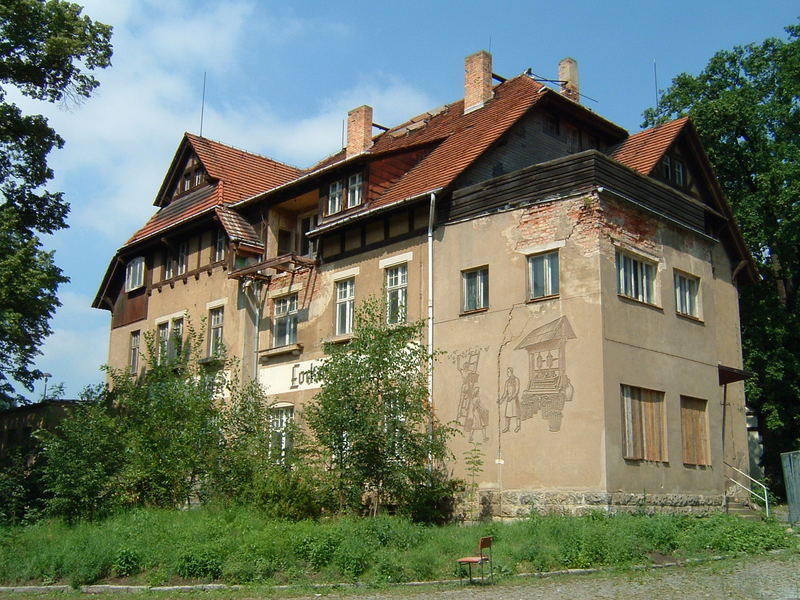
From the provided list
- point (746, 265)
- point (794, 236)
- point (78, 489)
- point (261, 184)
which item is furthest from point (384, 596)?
point (794, 236)

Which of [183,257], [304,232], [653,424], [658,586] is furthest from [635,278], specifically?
[183,257]

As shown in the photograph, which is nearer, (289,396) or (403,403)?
(403,403)

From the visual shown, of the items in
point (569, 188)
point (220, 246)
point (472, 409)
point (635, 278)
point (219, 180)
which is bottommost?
point (472, 409)

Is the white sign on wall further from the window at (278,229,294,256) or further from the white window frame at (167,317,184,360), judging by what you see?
the window at (278,229,294,256)

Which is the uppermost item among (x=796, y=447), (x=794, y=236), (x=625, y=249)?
(x=794, y=236)

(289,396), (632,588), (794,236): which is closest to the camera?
(632,588)

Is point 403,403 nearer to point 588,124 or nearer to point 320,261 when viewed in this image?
point 320,261

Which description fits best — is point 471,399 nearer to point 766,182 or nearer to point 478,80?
point 478,80

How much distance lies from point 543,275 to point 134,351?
675 inches

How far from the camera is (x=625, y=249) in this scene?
19188mm

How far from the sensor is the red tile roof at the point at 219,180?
95.9ft

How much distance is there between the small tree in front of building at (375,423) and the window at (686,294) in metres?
6.10

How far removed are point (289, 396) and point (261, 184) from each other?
9251mm

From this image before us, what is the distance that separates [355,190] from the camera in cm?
2402
